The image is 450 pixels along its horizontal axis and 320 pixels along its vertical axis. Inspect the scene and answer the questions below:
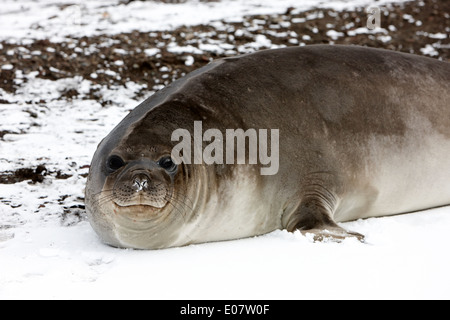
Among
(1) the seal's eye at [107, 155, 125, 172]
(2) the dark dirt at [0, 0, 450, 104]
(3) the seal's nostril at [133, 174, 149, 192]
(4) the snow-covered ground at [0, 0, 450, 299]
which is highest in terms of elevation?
(2) the dark dirt at [0, 0, 450, 104]

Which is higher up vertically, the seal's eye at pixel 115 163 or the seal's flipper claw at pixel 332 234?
the seal's eye at pixel 115 163

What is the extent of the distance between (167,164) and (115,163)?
236 millimetres

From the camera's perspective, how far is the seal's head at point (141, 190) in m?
2.91

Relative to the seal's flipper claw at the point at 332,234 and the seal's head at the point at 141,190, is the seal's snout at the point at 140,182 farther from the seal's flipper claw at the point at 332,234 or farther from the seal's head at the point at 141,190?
the seal's flipper claw at the point at 332,234

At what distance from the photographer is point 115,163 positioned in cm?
303

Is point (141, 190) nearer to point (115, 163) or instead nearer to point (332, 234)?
point (115, 163)

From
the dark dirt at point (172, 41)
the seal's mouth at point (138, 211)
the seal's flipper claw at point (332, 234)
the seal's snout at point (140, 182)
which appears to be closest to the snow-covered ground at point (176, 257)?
the seal's flipper claw at point (332, 234)

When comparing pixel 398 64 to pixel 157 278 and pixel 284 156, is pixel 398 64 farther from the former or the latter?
pixel 157 278

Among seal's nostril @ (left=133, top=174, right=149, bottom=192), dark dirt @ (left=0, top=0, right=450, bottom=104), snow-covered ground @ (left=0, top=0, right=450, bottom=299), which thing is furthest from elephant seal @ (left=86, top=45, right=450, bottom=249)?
dark dirt @ (left=0, top=0, right=450, bottom=104)

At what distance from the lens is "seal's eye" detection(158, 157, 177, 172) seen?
3047 mm

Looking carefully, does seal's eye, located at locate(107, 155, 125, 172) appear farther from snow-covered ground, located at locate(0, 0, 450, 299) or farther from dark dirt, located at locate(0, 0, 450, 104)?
dark dirt, located at locate(0, 0, 450, 104)

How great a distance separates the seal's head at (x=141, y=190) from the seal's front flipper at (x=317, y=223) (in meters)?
0.55

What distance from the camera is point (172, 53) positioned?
21.9 feet

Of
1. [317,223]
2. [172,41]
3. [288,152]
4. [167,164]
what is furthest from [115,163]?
[172,41]
